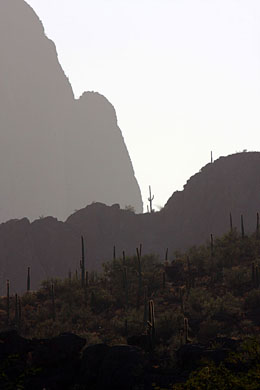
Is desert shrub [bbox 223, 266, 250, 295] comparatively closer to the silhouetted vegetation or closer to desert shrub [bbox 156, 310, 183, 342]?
the silhouetted vegetation

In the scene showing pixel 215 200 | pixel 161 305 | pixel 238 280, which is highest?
pixel 215 200

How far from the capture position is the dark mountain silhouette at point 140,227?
6750 cm

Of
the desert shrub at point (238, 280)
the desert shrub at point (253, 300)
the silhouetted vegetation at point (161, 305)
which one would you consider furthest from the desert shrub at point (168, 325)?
the desert shrub at point (238, 280)

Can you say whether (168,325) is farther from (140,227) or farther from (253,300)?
(140,227)

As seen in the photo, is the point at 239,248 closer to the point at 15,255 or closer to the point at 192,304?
the point at 192,304

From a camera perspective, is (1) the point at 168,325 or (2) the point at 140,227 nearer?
(1) the point at 168,325

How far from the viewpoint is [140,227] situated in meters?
72.8

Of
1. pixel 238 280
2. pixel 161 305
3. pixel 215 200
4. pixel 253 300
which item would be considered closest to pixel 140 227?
pixel 215 200

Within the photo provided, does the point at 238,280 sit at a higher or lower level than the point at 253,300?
higher

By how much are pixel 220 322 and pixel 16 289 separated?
44970 millimetres

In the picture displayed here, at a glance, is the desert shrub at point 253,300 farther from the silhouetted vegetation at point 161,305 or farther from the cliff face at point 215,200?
the cliff face at point 215,200

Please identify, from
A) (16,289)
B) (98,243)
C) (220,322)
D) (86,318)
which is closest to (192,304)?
(220,322)

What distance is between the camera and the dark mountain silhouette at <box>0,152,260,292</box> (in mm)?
67500

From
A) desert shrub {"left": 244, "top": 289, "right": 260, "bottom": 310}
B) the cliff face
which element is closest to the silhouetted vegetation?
desert shrub {"left": 244, "top": 289, "right": 260, "bottom": 310}
